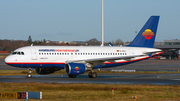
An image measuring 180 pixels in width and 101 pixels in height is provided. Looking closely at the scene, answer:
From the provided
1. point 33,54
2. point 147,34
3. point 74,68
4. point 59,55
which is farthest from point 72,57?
point 147,34

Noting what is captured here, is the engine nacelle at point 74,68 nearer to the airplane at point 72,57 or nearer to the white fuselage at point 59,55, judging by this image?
the airplane at point 72,57

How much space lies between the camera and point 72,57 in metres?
38.5

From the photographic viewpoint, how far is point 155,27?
44.5 meters

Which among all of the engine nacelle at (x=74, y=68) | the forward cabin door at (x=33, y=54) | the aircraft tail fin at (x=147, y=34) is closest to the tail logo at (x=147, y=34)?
the aircraft tail fin at (x=147, y=34)

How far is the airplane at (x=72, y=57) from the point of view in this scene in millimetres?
36312

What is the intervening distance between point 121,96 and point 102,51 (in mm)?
19971

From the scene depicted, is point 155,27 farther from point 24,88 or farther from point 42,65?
point 24,88

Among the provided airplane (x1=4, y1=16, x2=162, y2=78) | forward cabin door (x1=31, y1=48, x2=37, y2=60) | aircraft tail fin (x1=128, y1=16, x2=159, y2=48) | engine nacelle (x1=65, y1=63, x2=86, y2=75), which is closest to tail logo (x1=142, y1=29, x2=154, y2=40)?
aircraft tail fin (x1=128, y1=16, x2=159, y2=48)

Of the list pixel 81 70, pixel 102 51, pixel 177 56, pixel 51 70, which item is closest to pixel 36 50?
pixel 51 70

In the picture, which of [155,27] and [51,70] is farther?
[155,27]

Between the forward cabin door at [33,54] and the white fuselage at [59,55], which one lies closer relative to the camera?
the white fuselage at [59,55]

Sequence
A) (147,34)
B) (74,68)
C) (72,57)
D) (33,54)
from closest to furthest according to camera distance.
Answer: (74,68) → (33,54) → (72,57) → (147,34)

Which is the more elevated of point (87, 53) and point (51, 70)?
point (87, 53)

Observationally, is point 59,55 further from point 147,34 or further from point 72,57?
point 147,34
